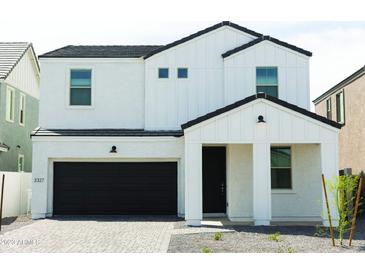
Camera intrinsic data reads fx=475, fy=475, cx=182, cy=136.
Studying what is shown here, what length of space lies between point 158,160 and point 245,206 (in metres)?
3.62

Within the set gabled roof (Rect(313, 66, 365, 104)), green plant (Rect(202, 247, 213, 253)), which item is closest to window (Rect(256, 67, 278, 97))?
gabled roof (Rect(313, 66, 365, 104))

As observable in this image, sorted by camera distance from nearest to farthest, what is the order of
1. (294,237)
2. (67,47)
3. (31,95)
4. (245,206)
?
(294,237) → (245,206) → (67,47) → (31,95)

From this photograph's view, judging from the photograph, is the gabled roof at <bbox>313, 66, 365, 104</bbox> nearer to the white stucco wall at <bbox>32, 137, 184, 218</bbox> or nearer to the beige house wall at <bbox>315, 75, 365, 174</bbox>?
the beige house wall at <bbox>315, 75, 365, 174</bbox>

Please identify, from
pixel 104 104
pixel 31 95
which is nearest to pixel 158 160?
pixel 104 104

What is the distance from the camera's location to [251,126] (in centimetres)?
1475

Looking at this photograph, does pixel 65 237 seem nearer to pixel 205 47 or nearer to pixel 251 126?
pixel 251 126

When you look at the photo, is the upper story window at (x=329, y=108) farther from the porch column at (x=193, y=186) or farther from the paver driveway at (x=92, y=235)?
the porch column at (x=193, y=186)

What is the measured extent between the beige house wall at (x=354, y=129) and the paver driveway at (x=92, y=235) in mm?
8762

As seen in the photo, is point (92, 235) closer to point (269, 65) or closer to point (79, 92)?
point (79, 92)

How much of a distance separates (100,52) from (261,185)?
8491 millimetres

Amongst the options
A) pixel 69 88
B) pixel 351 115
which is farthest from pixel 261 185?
pixel 69 88

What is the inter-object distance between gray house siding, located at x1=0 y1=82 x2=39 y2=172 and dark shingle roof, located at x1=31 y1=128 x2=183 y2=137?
3797mm

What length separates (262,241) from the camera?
1178cm

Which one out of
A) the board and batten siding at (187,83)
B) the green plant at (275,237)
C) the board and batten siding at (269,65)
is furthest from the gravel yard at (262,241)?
the board and batten siding at (269,65)
